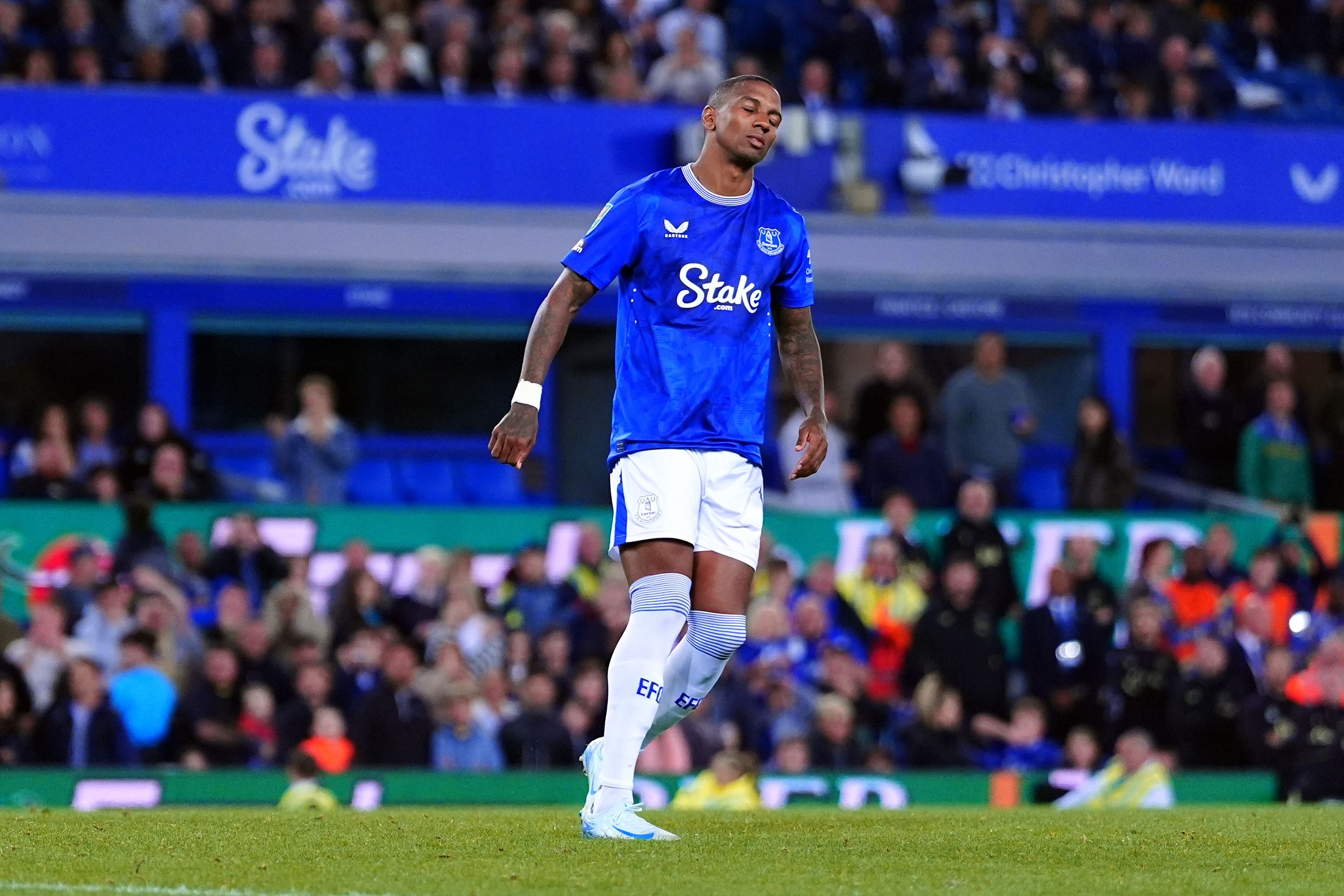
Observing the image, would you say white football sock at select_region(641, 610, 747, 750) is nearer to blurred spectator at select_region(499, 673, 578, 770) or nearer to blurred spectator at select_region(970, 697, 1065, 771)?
blurred spectator at select_region(499, 673, 578, 770)

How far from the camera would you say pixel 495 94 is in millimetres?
18656

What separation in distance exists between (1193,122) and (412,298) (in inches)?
281

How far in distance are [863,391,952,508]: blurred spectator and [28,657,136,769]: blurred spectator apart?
655 centimetres

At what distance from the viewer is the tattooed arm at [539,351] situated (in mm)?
6738

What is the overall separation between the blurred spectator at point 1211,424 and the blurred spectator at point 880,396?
2669 mm

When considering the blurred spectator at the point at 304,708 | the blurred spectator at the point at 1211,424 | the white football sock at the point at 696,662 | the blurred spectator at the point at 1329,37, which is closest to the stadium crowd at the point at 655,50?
the blurred spectator at the point at 1329,37

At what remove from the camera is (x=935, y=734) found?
47.9 feet

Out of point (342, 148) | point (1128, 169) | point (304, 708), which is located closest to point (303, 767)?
point (304, 708)

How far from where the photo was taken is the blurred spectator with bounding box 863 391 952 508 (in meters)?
17.3

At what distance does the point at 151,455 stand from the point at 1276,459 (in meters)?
9.26

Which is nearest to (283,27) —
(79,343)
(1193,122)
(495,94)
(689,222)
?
(495,94)

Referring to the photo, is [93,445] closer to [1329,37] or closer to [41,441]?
[41,441]

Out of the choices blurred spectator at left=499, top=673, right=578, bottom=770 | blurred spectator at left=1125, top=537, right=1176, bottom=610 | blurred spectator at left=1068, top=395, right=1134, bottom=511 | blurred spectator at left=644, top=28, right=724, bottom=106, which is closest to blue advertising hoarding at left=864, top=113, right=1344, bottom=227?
blurred spectator at left=644, top=28, right=724, bottom=106

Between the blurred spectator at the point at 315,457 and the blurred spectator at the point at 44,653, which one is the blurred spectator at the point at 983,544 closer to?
the blurred spectator at the point at 315,457
